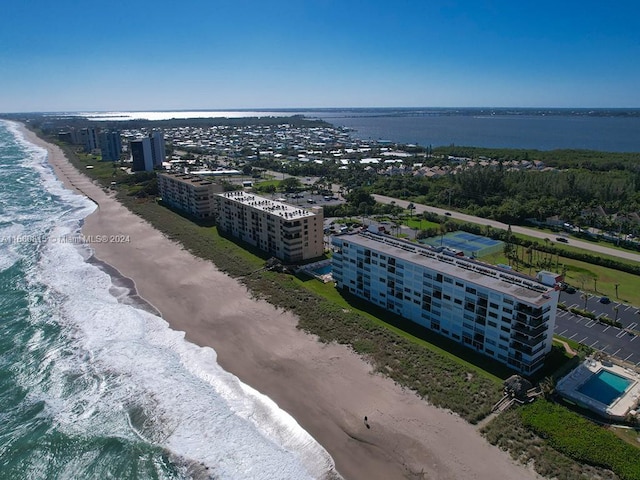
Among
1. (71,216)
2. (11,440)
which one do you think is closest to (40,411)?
(11,440)

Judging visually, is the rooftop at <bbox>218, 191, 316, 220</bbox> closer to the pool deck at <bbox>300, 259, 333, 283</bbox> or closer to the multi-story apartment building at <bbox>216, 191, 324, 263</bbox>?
the multi-story apartment building at <bbox>216, 191, 324, 263</bbox>

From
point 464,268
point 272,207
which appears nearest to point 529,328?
Result: point 464,268

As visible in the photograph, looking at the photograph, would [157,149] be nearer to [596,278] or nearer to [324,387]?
[596,278]

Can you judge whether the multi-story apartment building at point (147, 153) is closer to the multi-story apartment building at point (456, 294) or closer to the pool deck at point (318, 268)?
the pool deck at point (318, 268)

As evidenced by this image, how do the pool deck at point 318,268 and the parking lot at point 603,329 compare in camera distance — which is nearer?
the parking lot at point 603,329

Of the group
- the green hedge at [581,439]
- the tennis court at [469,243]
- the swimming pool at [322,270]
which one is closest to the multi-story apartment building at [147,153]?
the swimming pool at [322,270]

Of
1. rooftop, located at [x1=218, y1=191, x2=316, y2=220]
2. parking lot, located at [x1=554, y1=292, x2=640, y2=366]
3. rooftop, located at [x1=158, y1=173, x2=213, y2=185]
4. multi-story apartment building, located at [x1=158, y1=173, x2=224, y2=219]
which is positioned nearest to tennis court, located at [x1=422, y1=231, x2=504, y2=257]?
parking lot, located at [x1=554, y1=292, x2=640, y2=366]
